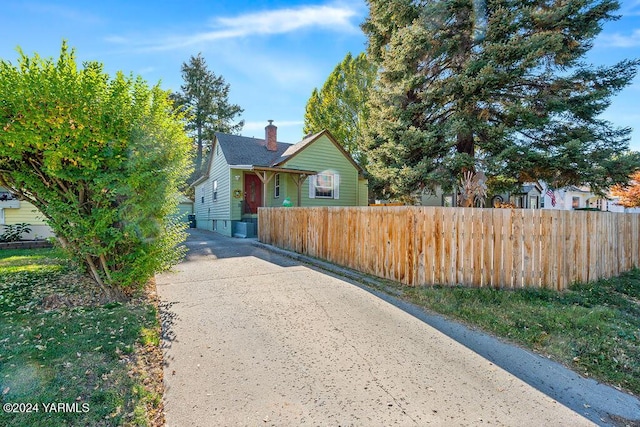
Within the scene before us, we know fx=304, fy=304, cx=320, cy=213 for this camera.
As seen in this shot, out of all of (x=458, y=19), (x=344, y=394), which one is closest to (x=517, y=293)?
(x=344, y=394)

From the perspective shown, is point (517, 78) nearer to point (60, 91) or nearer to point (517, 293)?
point (517, 293)

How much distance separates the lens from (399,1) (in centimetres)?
1080

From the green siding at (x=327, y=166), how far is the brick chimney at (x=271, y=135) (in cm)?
285

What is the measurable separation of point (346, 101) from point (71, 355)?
21.0 meters

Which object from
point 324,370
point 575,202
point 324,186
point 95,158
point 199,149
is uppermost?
point 199,149

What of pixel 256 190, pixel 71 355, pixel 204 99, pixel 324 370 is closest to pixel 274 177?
pixel 256 190

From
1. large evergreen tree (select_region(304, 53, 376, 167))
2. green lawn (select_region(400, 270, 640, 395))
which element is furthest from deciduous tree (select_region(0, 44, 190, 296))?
large evergreen tree (select_region(304, 53, 376, 167))

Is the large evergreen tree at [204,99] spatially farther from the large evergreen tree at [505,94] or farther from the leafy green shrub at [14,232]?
the large evergreen tree at [505,94]

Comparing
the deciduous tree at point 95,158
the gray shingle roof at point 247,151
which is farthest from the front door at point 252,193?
the deciduous tree at point 95,158

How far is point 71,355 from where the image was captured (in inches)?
118

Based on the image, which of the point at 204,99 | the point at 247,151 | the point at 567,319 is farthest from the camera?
the point at 204,99

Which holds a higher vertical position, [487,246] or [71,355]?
[487,246]

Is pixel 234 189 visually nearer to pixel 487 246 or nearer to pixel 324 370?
pixel 487 246

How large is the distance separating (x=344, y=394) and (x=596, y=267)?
22.6 feet
